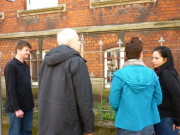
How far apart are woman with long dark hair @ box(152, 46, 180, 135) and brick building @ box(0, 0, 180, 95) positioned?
2086 mm

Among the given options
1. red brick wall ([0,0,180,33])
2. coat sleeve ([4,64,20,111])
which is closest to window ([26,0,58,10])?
red brick wall ([0,0,180,33])

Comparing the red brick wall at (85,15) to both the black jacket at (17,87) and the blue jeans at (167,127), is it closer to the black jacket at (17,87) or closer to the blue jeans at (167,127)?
the black jacket at (17,87)

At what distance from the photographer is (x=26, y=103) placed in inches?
113

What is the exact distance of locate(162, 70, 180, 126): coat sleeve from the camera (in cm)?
218

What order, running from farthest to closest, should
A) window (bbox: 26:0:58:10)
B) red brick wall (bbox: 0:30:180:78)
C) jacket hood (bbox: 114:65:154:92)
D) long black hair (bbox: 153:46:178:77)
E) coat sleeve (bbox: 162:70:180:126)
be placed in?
window (bbox: 26:0:58:10), red brick wall (bbox: 0:30:180:78), long black hair (bbox: 153:46:178:77), coat sleeve (bbox: 162:70:180:126), jacket hood (bbox: 114:65:154:92)

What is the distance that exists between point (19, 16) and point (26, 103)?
4.42 m

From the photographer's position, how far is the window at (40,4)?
6164 millimetres

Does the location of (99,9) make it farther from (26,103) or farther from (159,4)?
(26,103)

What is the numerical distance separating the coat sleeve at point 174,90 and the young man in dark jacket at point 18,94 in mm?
1980

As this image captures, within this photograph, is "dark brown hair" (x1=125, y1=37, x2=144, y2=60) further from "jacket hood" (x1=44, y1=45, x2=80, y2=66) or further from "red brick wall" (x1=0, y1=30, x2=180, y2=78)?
"red brick wall" (x1=0, y1=30, x2=180, y2=78)

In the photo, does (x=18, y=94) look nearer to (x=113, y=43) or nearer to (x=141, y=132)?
(x=141, y=132)

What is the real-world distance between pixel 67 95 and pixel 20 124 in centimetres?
138

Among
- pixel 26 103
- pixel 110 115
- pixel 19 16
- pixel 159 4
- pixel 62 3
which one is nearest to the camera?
pixel 26 103

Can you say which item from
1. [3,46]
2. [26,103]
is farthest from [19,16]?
[26,103]
